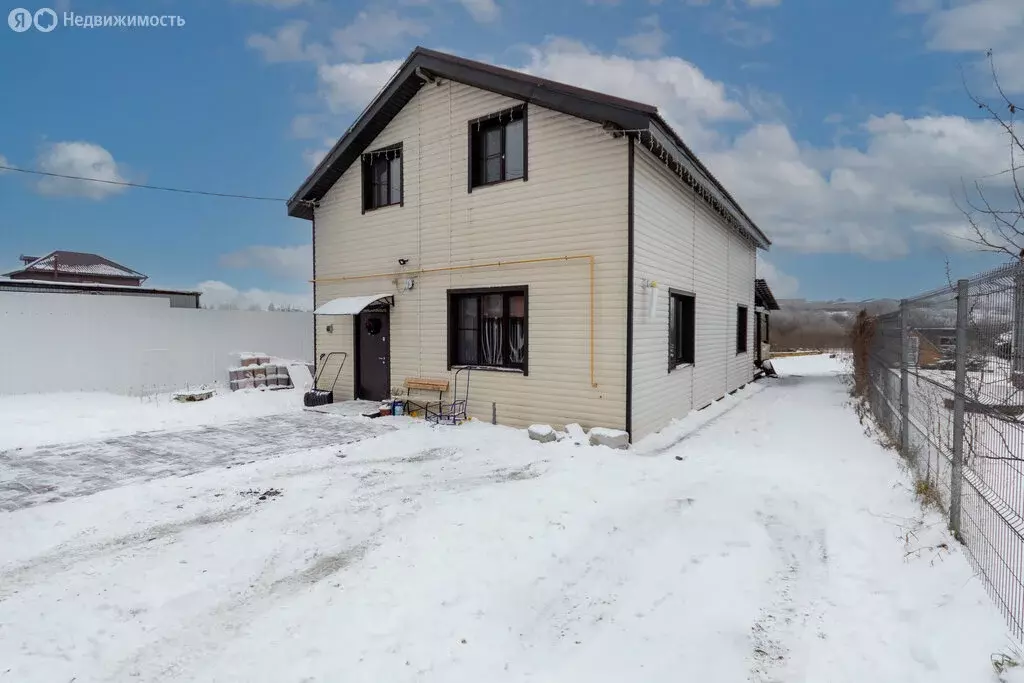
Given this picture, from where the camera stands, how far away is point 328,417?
10.2 m

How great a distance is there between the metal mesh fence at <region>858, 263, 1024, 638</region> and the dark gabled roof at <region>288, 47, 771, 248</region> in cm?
431

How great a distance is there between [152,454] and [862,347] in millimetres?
15044

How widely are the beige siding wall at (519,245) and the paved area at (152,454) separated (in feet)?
7.46

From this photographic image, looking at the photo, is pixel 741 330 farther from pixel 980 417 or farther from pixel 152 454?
pixel 152 454

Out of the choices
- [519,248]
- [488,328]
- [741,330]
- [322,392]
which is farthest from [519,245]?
[741,330]

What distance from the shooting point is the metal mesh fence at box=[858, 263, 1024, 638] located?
3.07 meters

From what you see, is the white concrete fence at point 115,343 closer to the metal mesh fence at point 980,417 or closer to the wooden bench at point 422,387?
the wooden bench at point 422,387

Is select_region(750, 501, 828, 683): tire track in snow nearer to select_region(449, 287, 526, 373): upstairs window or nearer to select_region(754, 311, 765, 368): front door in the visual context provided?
select_region(449, 287, 526, 373): upstairs window

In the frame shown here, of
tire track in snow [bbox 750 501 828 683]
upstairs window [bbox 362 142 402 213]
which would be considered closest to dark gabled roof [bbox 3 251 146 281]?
upstairs window [bbox 362 142 402 213]

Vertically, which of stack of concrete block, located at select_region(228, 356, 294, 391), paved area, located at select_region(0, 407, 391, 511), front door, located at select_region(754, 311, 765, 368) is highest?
front door, located at select_region(754, 311, 765, 368)

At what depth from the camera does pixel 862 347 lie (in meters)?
12.5

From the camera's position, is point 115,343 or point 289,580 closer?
point 289,580

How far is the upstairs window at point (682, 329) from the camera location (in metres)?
10.1

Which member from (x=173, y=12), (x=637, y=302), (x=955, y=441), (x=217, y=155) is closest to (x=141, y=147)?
(x=217, y=155)
